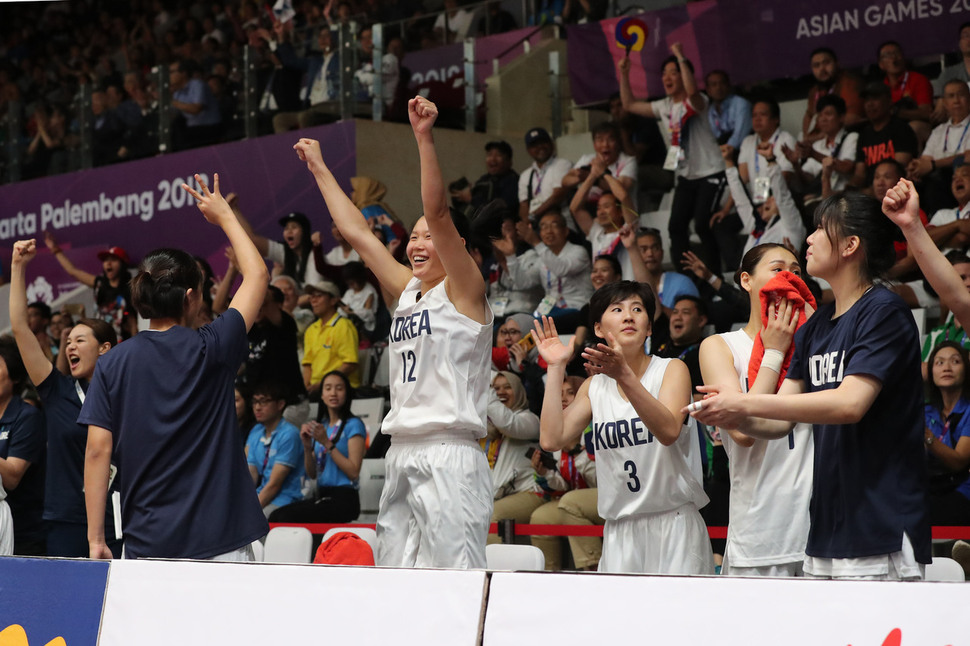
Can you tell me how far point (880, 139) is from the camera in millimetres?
8805

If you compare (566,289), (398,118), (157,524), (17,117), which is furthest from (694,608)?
(17,117)

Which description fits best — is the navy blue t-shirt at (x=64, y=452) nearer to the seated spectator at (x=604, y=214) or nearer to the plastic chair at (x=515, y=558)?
the plastic chair at (x=515, y=558)

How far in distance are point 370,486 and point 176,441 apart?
15.9ft

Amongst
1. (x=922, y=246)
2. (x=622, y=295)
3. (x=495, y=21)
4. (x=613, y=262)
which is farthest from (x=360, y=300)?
(x=922, y=246)

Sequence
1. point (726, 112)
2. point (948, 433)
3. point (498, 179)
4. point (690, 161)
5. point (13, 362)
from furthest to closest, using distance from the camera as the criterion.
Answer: point (498, 179) < point (690, 161) < point (726, 112) < point (948, 433) < point (13, 362)

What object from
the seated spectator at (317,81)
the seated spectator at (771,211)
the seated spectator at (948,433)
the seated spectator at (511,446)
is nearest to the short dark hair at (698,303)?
the seated spectator at (771,211)

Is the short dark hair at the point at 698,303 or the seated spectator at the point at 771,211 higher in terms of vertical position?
the seated spectator at the point at 771,211

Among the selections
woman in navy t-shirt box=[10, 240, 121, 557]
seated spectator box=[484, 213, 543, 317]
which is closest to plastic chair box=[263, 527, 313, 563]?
woman in navy t-shirt box=[10, 240, 121, 557]

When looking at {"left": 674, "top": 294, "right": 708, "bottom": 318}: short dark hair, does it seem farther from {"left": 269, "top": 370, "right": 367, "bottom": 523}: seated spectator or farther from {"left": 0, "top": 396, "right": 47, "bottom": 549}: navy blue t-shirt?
{"left": 0, "top": 396, "right": 47, "bottom": 549}: navy blue t-shirt

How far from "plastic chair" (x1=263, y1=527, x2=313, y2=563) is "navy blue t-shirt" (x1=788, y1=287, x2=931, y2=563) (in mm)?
3311

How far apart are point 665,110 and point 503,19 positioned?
3.88 meters

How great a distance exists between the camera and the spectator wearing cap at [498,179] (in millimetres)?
11219

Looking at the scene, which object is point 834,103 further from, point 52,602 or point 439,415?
point 52,602

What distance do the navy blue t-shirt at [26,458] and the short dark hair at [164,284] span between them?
2.00m
